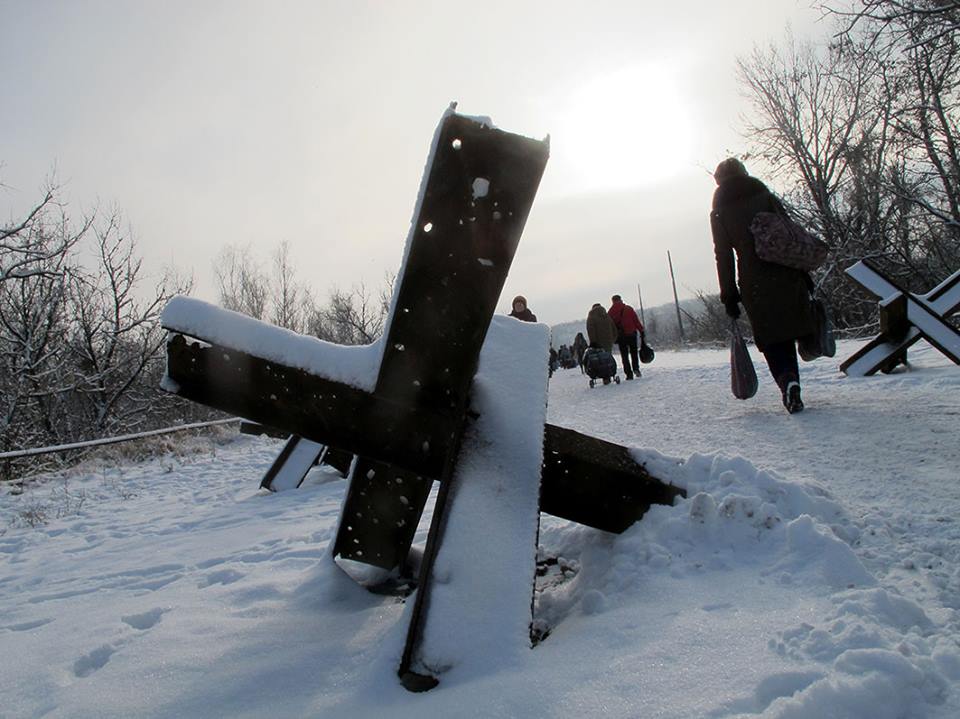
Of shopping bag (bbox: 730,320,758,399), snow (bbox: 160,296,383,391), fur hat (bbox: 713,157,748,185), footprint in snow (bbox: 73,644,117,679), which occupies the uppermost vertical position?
fur hat (bbox: 713,157,748,185)

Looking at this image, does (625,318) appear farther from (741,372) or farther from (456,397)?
(456,397)

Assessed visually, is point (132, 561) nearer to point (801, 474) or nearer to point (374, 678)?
point (374, 678)

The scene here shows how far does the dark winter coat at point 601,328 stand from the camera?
547 inches

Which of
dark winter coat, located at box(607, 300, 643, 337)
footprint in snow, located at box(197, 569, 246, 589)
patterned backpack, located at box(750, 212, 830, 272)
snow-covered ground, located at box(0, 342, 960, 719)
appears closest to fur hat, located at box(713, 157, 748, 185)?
patterned backpack, located at box(750, 212, 830, 272)

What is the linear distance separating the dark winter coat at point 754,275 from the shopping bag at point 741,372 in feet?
0.67

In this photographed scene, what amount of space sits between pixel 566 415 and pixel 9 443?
15163 mm

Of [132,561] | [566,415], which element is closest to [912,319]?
[566,415]

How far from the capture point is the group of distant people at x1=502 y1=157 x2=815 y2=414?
438 cm

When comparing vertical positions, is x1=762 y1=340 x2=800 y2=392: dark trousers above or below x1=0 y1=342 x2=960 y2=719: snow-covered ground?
above

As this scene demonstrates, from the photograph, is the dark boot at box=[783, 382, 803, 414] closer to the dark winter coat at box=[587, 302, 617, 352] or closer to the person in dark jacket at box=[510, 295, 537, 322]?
the person in dark jacket at box=[510, 295, 537, 322]

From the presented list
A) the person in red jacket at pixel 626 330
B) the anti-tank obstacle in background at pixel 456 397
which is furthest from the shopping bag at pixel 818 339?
the person in red jacket at pixel 626 330

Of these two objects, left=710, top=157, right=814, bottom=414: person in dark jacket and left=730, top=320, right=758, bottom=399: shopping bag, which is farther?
left=730, top=320, right=758, bottom=399: shopping bag

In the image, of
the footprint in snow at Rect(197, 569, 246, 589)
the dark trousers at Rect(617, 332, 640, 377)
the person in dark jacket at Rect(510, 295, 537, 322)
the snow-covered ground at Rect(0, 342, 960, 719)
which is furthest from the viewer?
the dark trousers at Rect(617, 332, 640, 377)

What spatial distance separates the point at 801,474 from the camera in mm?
2615
